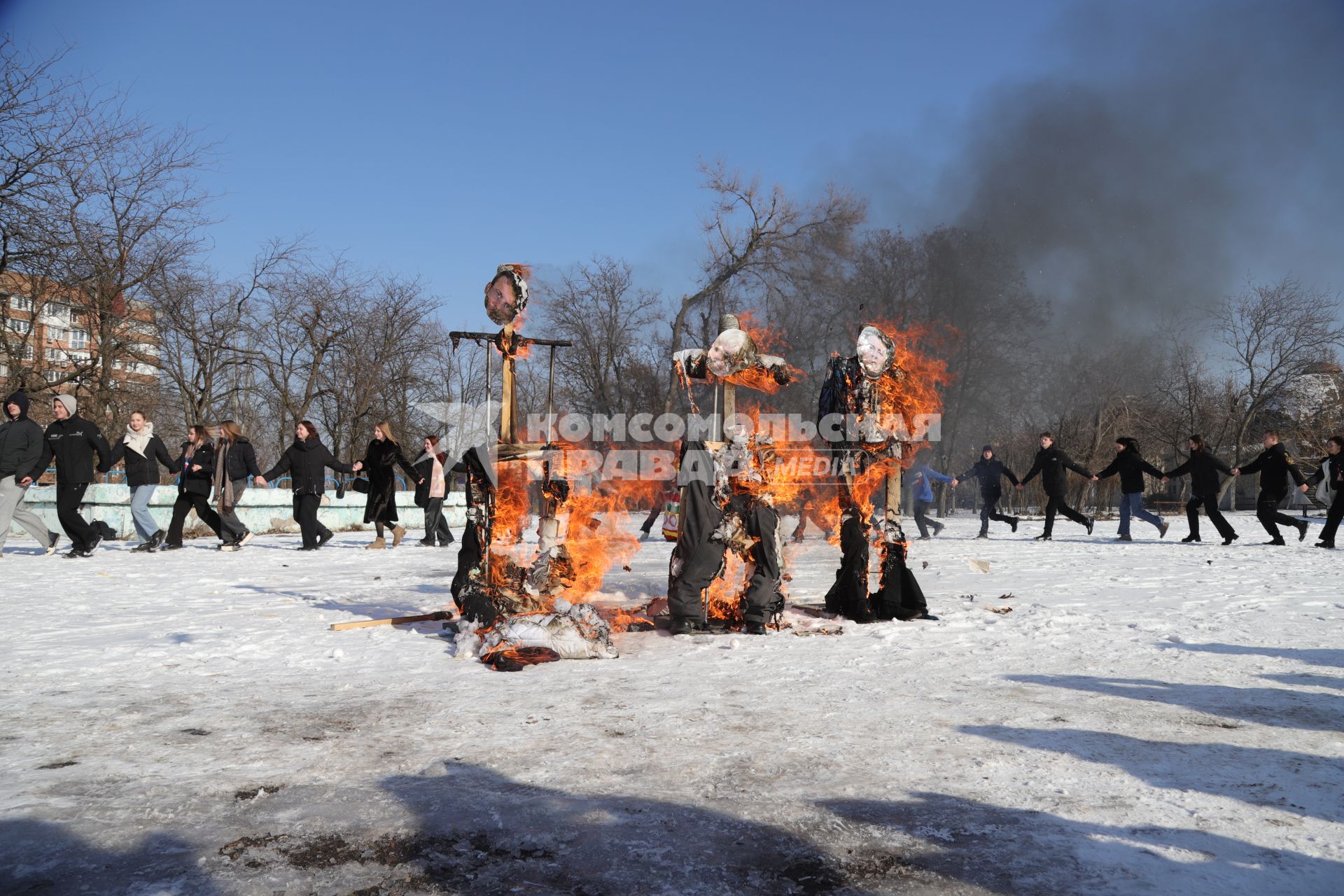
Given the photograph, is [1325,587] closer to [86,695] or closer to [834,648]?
[834,648]

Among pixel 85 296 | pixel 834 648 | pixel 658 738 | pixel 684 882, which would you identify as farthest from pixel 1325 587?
pixel 85 296

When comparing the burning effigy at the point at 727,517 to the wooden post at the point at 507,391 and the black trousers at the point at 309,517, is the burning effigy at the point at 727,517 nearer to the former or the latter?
the wooden post at the point at 507,391

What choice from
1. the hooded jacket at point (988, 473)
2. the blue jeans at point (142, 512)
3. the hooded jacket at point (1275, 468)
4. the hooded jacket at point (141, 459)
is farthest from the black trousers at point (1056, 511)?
the blue jeans at point (142, 512)

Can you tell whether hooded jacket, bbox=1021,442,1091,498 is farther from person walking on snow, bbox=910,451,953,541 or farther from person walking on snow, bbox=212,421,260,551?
person walking on snow, bbox=212,421,260,551

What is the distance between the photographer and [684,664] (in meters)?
6.27

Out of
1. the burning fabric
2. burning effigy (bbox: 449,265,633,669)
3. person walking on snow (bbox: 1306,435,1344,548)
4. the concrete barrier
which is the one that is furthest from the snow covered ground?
the concrete barrier

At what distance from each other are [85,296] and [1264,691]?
70.4ft

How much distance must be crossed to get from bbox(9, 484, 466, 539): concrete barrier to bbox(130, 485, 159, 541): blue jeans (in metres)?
1.27

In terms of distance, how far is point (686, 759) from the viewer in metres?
4.10

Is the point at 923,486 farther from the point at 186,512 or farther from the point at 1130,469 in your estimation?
the point at 186,512

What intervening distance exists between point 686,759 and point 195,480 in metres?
12.9

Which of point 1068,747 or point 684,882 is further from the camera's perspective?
point 1068,747

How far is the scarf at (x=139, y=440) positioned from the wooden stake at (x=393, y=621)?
28.7 feet

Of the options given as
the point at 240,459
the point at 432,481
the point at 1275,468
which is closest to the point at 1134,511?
the point at 1275,468
